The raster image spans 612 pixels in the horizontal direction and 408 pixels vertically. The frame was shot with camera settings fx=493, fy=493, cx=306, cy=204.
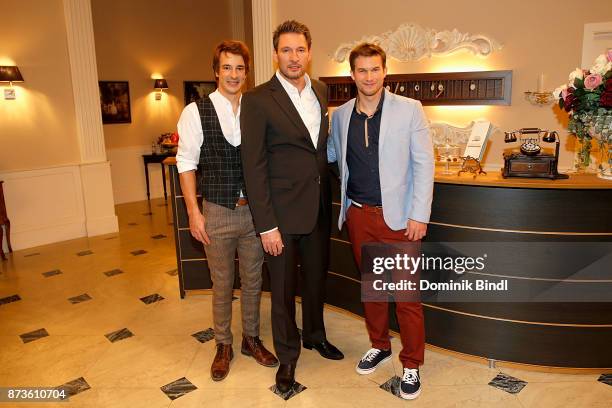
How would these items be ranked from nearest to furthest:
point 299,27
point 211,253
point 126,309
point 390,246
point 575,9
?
point 299,27 < point 390,246 < point 211,253 < point 126,309 < point 575,9

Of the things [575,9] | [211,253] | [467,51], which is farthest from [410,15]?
[211,253]

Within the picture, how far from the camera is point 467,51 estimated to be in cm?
A: 542

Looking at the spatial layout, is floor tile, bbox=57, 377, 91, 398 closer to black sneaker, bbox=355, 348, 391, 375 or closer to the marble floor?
the marble floor

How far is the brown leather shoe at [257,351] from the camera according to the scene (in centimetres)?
309

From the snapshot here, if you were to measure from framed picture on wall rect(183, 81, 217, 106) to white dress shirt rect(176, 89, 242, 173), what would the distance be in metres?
6.73

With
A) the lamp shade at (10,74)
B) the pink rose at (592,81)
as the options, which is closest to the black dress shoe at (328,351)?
the pink rose at (592,81)

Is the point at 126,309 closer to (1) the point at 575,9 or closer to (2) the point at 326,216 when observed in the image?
(2) the point at 326,216

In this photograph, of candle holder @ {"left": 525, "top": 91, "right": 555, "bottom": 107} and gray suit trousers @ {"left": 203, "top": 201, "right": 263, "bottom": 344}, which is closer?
gray suit trousers @ {"left": 203, "top": 201, "right": 263, "bottom": 344}

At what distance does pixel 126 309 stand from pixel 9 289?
4.49 feet

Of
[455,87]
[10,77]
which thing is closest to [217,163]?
[455,87]

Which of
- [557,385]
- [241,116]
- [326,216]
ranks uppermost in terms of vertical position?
[241,116]

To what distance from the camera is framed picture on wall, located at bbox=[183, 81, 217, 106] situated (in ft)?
30.4

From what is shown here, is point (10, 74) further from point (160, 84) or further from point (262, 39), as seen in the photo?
point (160, 84)

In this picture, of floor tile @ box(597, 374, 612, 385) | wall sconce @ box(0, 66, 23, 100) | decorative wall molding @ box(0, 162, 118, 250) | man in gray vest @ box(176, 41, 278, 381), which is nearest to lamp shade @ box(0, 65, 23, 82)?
wall sconce @ box(0, 66, 23, 100)
